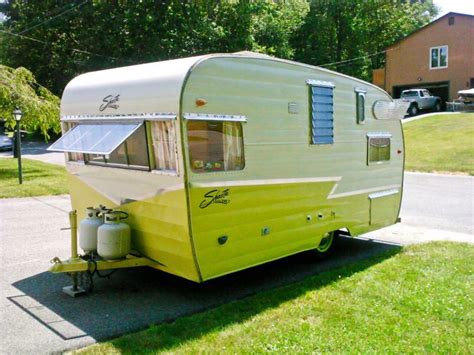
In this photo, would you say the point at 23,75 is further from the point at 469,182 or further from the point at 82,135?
the point at 469,182

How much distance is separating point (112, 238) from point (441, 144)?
69.1ft

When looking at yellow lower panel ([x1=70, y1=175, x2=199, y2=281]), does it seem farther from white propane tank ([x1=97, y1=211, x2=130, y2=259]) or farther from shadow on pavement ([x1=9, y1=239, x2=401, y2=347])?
shadow on pavement ([x1=9, y1=239, x2=401, y2=347])

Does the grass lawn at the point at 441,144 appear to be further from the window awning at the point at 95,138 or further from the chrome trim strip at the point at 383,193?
the window awning at the point at 95,138

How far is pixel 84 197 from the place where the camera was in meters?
6.93

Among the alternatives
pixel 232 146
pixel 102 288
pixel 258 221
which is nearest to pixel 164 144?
pixel 232 146

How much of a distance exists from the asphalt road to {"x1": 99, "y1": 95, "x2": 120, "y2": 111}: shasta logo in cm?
232

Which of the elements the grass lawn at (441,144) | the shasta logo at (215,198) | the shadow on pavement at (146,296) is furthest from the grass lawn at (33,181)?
the grass lawn at (441,144)

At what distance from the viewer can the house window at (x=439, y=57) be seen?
3516 cm

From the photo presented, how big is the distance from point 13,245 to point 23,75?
36.6 feet

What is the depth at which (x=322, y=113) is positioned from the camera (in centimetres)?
687

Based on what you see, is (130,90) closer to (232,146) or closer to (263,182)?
(232,146)

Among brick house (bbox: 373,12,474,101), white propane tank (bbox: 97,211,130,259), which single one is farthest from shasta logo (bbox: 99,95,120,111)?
brick house (bbox: 373,12,474,101)

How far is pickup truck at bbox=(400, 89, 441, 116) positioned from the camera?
33.9 meters

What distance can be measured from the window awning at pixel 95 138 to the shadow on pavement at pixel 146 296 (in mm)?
1805
